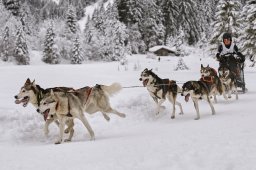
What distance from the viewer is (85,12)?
105250 mm

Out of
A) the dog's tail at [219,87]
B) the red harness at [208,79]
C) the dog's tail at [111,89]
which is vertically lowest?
the dog's tail at [219,87]

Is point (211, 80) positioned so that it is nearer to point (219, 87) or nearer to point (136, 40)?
point (219, 87)

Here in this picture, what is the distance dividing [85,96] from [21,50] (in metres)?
39.7

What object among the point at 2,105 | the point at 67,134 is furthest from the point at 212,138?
the point at 2,105

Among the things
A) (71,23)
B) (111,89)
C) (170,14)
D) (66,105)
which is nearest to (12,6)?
(71,23)

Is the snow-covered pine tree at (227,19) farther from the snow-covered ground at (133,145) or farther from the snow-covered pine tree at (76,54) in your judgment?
the snow-covered ground at (133,145)

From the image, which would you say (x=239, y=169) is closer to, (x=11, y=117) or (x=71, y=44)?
(x=11, y=117)

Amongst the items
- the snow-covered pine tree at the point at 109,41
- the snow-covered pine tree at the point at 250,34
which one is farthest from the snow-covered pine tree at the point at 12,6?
the snow-covered pine tree at the point at 250,34

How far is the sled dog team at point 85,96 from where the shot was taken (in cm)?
721

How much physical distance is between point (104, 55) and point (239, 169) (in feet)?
170

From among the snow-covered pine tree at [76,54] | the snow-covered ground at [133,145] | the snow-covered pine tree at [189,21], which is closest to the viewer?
the snow-covered ground at [133,145]

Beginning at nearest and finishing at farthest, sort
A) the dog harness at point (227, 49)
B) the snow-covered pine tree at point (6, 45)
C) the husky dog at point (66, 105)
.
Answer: the husky dog at point (66, 105), the dog harness at point (227, 49), the snow-covered pine tree at point (6, 45)

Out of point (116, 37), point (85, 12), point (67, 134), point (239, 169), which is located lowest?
point (67, 134)

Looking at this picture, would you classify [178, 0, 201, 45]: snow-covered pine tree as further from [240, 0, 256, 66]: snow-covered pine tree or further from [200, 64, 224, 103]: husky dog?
[200, 64, 224, 103]: husky dog
